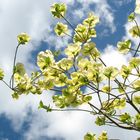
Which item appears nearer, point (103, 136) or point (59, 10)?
point (103, 136)

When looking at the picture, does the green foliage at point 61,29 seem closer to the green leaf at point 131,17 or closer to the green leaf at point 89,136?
the green leaf at point 131,17

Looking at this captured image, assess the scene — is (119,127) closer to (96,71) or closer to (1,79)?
(96,71)

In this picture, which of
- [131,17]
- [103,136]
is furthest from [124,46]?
[103,136]

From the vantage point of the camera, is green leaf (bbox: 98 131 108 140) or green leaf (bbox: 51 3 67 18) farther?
green leaf (bbox: 51 3 67 18)

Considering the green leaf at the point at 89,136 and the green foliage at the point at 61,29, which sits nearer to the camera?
the green leaf at the point at 89,136

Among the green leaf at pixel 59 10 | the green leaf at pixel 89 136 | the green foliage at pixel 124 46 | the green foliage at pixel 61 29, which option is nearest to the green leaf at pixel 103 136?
the green leaf at pixel 89 136

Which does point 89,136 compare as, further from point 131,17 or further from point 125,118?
point 131,17

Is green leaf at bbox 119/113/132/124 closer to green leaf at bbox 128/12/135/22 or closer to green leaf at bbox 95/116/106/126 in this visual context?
green leaf at bbox 95/116/106/126

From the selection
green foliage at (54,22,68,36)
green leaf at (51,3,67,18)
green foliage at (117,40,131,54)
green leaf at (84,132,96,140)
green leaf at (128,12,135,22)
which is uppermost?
green leaf at (51,3,67,18)

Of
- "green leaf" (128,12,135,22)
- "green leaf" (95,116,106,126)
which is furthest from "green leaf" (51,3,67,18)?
"green leaf" (95,116,106,126)

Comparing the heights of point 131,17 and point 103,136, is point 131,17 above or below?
above

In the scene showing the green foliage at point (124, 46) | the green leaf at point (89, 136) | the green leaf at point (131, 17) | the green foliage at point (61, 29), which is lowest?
the green leaf at point (89, 136)

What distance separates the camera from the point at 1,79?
16.0 feet

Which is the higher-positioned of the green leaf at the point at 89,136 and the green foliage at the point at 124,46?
the green foliage at the point at 124,46
